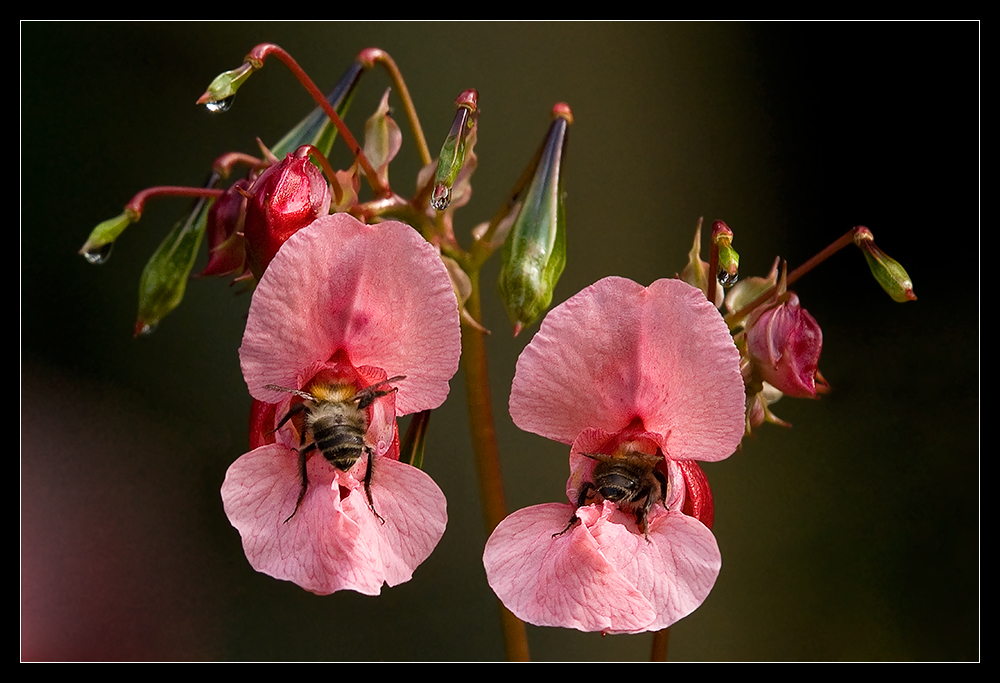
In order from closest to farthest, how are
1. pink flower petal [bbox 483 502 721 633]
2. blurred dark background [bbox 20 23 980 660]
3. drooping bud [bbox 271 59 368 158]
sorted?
1. pink flower petal [bbox 483 502 721 633]
2. drooping bud [bbox 271 59 368 158]
3. blurred dark background [bbox 20 23 980 660]

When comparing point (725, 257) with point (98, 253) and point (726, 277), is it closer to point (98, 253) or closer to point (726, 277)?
point (726, 277)

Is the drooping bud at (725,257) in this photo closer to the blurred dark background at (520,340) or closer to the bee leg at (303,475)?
the bee leg at (303,475)

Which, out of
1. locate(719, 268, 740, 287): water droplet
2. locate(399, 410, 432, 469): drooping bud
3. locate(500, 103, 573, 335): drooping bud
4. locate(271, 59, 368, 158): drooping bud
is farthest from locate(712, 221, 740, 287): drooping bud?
locate(271, 59, 368, 158): drooping bud

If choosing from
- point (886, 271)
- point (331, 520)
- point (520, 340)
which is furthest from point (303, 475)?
point (520, 340)

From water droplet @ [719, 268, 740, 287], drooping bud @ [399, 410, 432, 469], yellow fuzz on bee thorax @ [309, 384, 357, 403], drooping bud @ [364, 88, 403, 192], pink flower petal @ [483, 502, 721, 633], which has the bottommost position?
pink flower petal @ [483, 502, 721, 633]

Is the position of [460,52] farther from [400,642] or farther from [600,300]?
[600,300]

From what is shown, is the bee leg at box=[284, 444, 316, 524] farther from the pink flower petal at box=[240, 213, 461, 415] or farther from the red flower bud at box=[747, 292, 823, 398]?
the red flower bud at box=[747, 292, 823, 398]

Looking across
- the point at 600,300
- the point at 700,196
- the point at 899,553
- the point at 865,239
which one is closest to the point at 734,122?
the point at 700,196
